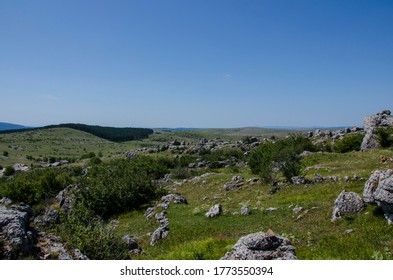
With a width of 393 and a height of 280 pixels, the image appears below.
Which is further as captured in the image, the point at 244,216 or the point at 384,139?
the point at 384,139

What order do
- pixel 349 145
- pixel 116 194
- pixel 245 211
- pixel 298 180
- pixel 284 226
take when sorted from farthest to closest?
1. pixel 349 145
2. pixel 116 194
3. pixel 298 180
4. pixel 245 211
5. pixel 284 226

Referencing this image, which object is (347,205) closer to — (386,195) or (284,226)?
(386,195)

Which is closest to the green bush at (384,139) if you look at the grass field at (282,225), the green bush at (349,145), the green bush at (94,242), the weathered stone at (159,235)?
the green bush at (349,145)

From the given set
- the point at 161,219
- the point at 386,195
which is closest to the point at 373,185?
the point at 386,195

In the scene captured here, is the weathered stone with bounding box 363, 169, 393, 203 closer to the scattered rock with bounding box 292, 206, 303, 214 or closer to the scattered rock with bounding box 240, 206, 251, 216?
the scattered rock with bounding box 292, 206, 303, 214

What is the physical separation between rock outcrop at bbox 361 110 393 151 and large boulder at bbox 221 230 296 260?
193 ft

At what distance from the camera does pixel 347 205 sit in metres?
19.6

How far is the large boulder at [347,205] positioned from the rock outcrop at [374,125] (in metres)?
47.9

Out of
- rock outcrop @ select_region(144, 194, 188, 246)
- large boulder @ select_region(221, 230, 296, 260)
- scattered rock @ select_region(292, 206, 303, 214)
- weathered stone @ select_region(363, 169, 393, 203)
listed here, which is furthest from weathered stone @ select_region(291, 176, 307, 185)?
large boulder @ select_region(221, 230, 296, 260)

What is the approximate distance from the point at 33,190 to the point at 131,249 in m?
56.5

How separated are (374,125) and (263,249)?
78148 mm

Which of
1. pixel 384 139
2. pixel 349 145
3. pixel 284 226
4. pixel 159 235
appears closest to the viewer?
pixel 284 226

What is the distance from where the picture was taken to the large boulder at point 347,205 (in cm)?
1931

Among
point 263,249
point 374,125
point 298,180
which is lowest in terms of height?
point 298,180
